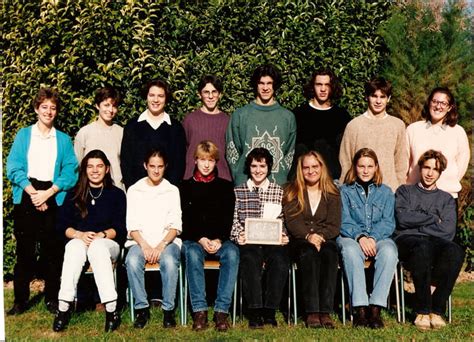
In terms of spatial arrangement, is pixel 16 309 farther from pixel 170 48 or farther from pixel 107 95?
pixel 170 48

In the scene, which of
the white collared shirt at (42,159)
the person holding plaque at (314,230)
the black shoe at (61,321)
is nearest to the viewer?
the black shoe at (61,321)

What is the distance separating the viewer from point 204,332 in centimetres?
558

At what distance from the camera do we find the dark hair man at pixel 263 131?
249 inches

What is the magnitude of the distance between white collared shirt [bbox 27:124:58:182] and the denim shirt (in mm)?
2611

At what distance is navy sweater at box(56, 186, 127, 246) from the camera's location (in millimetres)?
6012

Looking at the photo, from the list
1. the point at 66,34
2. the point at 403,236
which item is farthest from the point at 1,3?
the point at 403,236

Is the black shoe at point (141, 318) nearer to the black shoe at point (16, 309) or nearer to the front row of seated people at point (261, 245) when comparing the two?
the front row of seated people at point (261, 245)

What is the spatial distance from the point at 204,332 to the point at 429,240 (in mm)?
2084

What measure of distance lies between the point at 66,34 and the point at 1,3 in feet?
2.61

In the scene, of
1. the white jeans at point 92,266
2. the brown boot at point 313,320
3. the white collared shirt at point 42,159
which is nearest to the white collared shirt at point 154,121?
the white collared shirt at point 42,159

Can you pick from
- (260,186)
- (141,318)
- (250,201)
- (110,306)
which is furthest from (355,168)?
(110,306)

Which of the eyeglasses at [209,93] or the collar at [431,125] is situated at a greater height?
the eyeglasses at [209,93]

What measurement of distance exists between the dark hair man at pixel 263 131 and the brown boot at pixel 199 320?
1268 mm

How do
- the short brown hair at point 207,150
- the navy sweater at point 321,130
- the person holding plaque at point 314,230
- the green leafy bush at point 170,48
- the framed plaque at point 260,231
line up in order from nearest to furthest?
the person holding plaque at point 314,230
the framed plaque at point 260,231
the short brown hair at point 207,150
the navy sweater at point 321,130
the green leafy bush at point 170,48
